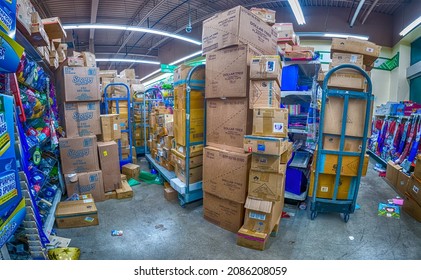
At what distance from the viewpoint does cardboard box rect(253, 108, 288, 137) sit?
2.29 m

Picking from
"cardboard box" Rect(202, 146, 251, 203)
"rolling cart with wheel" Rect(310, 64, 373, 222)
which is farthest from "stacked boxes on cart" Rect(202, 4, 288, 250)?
"rolling cart with wheel" Rect(310, 64, 373, 222)

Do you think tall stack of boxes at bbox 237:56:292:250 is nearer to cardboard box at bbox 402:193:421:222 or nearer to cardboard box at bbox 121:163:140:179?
cardboard box at bbox 402:193:421:222

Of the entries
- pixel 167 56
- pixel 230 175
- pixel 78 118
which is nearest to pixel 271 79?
pixel 230 175

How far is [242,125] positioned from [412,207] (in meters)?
2.56

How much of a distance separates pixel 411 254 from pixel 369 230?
1.58 feet

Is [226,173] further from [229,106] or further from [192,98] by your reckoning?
[192,98]

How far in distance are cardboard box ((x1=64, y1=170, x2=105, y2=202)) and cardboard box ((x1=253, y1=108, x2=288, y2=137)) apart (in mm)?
2487

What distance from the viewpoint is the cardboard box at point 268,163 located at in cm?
232

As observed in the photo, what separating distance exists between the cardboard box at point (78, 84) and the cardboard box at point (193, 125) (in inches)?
58.7

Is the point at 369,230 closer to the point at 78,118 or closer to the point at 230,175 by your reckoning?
the point at 230,175

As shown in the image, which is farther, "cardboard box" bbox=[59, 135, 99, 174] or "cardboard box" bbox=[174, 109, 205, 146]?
"cardboard box" bbox=[59, 135, 99, 174]

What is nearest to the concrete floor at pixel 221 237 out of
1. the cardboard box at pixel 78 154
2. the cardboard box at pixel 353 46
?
the cardboard box at pixel 78 154

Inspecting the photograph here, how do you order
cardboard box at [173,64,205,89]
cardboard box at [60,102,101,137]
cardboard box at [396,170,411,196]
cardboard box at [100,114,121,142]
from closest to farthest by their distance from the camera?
cardboard box at [173,64,205,89] → cardboard box at [60,102,101,137] → cardboard box at [396,170,411,196] → cardboard box at [100,114,121,142]

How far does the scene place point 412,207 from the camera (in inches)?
122
